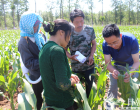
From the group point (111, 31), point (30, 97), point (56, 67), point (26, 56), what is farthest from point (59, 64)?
point (111, 31)

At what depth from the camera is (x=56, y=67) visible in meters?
0.91

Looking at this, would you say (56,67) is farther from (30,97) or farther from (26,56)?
(26,56)

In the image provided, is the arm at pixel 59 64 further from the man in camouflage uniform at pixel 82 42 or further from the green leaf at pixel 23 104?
the man in camouflage uniform at pixel 82 42

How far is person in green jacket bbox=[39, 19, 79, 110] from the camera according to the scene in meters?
0.91

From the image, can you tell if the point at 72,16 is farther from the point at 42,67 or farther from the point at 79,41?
the point at 42,67

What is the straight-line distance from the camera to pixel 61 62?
908mm

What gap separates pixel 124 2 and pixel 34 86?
42060 mm

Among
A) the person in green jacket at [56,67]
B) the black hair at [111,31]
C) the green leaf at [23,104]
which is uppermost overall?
the black hair at [111,31]

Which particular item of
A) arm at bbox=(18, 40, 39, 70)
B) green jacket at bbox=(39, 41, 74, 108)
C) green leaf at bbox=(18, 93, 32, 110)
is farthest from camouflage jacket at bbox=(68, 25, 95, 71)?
green leaf at bbox=(18, 93, 32, 110)

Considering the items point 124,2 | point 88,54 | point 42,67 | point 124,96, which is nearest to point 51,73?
point 42,67

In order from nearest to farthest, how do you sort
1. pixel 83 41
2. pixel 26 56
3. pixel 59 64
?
pixel 59 64
pixel 26 56
pixel 83 41

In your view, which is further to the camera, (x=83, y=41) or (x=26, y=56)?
(x=83, y=41)

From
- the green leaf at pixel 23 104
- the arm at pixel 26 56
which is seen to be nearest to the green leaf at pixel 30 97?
the green leaf at pixel 23 104

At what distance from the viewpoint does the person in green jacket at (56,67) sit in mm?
911
